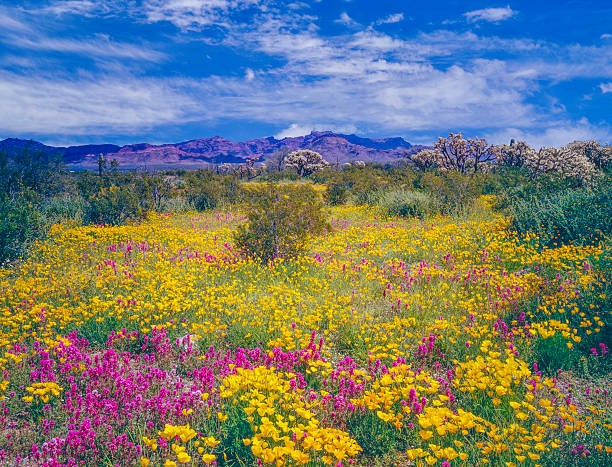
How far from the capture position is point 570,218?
406 inches

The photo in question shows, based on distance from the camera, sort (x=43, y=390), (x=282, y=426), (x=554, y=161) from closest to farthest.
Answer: (x=282, y=426) → (x=43, y=390) → (x=554, y=161)

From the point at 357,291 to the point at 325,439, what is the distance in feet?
15.4

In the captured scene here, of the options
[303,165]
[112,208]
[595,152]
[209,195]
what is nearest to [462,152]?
[595,152]

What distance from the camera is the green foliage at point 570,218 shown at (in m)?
9.71

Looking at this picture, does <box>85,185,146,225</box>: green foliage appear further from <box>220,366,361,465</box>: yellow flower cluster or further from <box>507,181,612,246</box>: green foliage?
<box>507,181,612,246</box>: green foliage

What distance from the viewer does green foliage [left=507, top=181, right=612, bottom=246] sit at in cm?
971

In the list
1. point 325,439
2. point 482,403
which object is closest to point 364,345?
point 482,403

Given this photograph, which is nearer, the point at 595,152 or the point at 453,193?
the point at 453,193

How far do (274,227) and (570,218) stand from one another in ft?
25.3

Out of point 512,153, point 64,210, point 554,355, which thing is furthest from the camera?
point 512,153

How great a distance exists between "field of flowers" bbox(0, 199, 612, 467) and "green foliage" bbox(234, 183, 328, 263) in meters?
0.59

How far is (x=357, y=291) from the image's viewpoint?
770cm

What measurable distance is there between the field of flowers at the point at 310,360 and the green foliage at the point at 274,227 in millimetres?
587

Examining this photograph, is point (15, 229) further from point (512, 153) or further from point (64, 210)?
point (512, 153)
